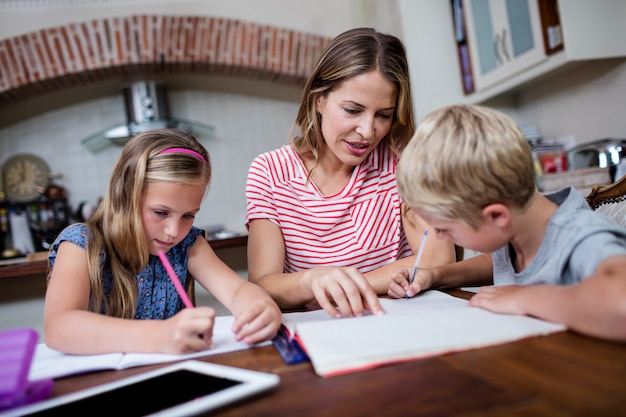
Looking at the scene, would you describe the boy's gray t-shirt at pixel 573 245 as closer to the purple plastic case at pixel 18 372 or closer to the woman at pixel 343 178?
the woman at pixel 343 178

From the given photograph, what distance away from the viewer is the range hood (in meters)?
3.88

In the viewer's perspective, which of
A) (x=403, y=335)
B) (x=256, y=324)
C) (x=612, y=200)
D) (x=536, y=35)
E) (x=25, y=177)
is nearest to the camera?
(x=403, y=335)

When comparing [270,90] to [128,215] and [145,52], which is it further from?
[128,215]

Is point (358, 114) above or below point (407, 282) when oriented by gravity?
above

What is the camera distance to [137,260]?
1.11 metres

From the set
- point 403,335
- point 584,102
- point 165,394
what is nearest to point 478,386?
point 403,335

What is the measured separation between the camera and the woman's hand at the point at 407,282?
1.03 m

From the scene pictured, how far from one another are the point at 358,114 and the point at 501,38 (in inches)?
76.0

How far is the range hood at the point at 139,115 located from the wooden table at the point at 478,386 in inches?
137

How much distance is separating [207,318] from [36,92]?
3.67 m

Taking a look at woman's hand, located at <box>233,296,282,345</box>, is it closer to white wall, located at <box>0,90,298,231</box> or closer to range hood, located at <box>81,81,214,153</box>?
range hood, located at <box>81,81,214,153</box>

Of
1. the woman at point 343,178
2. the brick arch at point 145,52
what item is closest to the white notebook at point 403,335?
the woman at point 343,178

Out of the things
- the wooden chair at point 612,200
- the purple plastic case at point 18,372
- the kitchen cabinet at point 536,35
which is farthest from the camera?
the kitchen cabinet at point 536,35

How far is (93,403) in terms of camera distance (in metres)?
0.57
